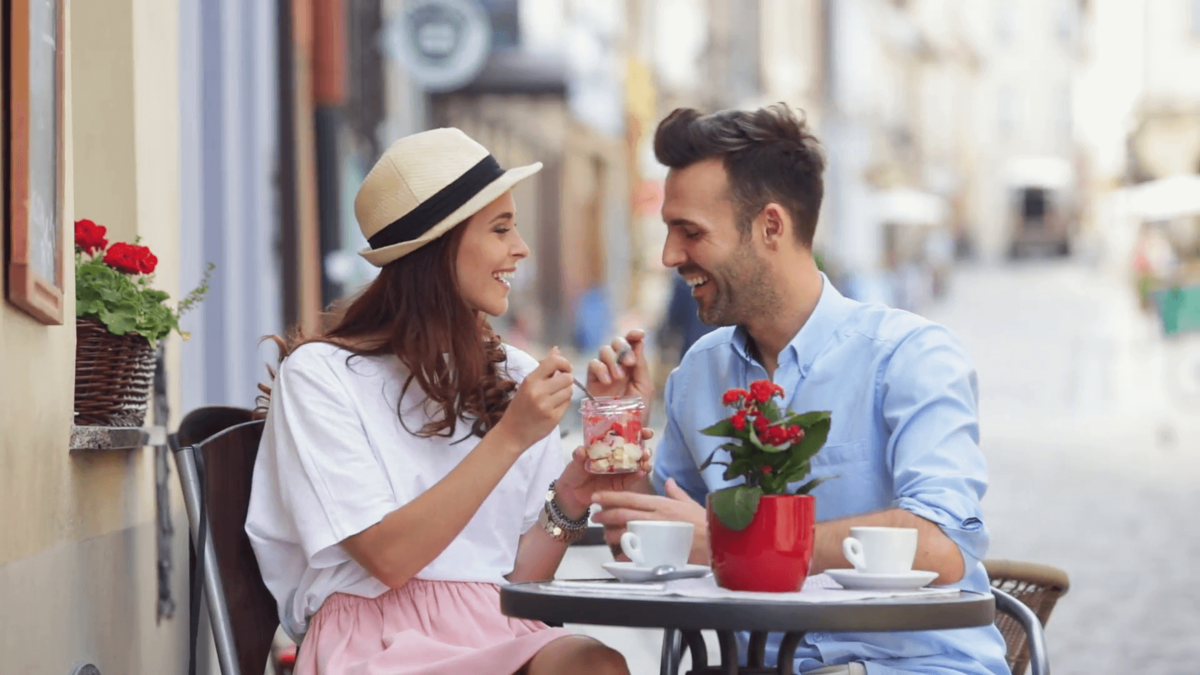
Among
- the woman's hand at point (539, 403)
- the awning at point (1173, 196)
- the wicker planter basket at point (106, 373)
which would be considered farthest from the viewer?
the awning at point (1173, 196)

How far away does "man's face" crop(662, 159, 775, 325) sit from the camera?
11.3ft

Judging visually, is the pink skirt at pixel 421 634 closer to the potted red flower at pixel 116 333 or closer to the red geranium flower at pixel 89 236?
the potted red flower at pixel 116 333

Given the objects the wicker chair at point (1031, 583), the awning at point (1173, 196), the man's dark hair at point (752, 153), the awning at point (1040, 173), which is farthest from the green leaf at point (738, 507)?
the awning at point (1040, 173)

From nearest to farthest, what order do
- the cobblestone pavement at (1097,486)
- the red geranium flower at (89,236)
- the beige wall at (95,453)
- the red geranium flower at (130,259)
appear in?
the beige wall at (95,453), the red geranium flower at (130,259), the red geranium flower at (89,236), the cobblestone pavement at (1097,486)

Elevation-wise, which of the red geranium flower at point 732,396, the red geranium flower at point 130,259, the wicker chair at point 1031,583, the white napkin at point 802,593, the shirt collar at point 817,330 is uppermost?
the red geranium flower at point 130,259

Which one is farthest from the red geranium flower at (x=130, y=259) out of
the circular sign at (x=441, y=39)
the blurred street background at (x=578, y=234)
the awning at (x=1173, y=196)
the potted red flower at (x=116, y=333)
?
the awning at (x=1173, y=196)

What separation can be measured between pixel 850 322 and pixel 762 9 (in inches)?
1870

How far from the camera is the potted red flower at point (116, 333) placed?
3.69 meters

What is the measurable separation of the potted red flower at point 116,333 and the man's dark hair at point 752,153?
1165 millimetres

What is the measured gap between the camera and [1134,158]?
47594mm

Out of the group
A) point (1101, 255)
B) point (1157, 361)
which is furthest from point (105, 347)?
point (1101, 255)

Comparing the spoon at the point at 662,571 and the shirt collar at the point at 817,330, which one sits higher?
the shirt collar at the point at 817,330

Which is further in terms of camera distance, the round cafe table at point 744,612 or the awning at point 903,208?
the awning at point 903,208

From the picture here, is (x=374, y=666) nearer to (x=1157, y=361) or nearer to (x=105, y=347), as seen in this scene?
(x=105, y=347)
